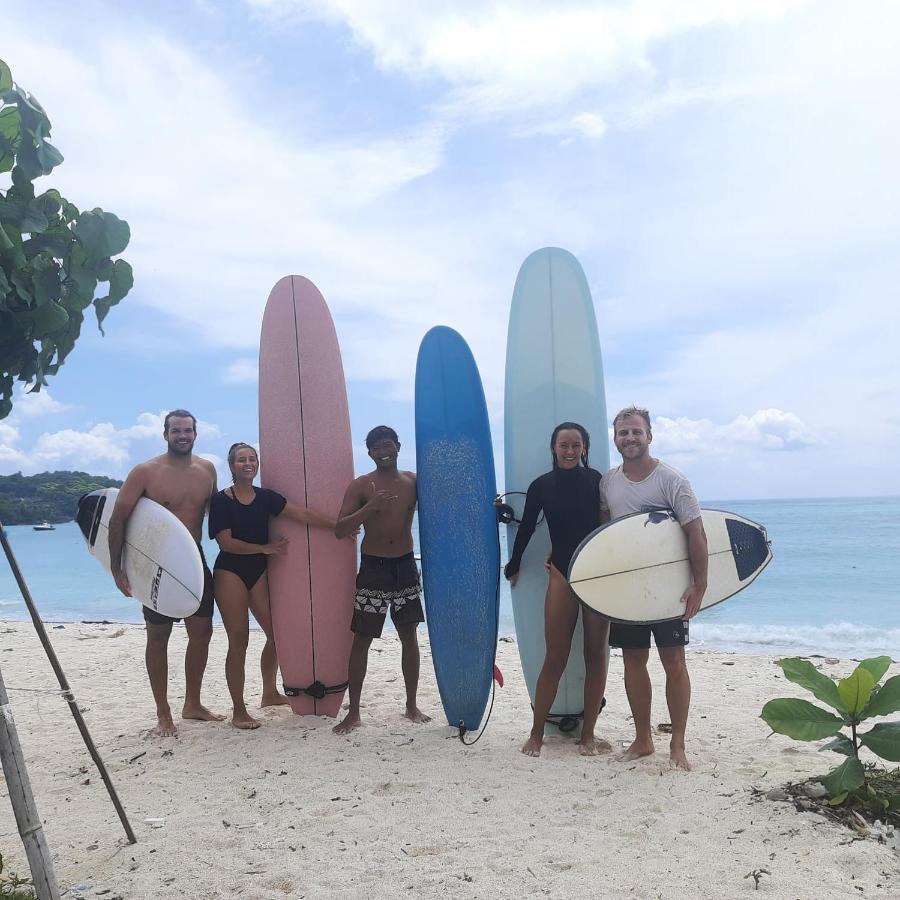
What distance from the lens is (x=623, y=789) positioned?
10.7 feet

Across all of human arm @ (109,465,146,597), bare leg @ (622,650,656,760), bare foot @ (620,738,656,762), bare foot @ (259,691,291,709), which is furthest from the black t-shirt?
bare foot @ (620,738,656,762)

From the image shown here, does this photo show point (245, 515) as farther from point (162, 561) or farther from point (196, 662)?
point (196, 662)

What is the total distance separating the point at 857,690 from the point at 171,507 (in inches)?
130

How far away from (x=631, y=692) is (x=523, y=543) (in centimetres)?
89

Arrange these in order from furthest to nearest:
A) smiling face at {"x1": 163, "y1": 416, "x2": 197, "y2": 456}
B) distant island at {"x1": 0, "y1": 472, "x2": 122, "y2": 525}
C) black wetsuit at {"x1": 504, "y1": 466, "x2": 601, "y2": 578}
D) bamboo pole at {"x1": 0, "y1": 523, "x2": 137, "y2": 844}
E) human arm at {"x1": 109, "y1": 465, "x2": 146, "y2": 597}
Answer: distant island at {"x1": 0, "y1": 472, "x2": 122, "y2": 525}
smiling face at {"x1": 163, "y1": 416, "x2": 197, "y2": 456}
human arm at {"x1": 109, "y1": 465, "x2": 146, "y2": 597}
black wetsuit at {"x1": 504, "y1": 466, "x2": 601, "y2": 578}
bamboo pole at {"x1": 0, "y1": 523, "x2": 137, "y2": 844}

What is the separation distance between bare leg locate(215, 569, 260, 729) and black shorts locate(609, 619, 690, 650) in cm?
199

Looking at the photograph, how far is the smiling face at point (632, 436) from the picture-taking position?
3486mm

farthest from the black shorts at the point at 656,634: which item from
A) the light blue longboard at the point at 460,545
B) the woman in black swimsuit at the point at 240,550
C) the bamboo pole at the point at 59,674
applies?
the bamboo pole at the point at 59,674

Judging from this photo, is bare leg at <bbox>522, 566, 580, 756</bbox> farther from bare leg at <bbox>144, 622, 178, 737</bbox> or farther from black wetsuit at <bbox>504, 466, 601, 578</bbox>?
bare leg at <bbox>144, 622, 178, 737</bbox>

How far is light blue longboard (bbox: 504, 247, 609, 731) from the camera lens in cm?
424

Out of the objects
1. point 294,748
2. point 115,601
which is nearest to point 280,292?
point 294,748

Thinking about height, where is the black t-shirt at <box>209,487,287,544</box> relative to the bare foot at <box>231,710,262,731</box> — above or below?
above

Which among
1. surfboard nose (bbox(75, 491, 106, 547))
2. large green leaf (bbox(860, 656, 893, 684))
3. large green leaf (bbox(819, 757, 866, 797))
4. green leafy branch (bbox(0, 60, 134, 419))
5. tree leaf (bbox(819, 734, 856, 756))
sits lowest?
large green leaf (bbox(819, 757, 866, 797))

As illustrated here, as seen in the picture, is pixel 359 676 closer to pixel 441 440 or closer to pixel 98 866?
pixel 441 440
